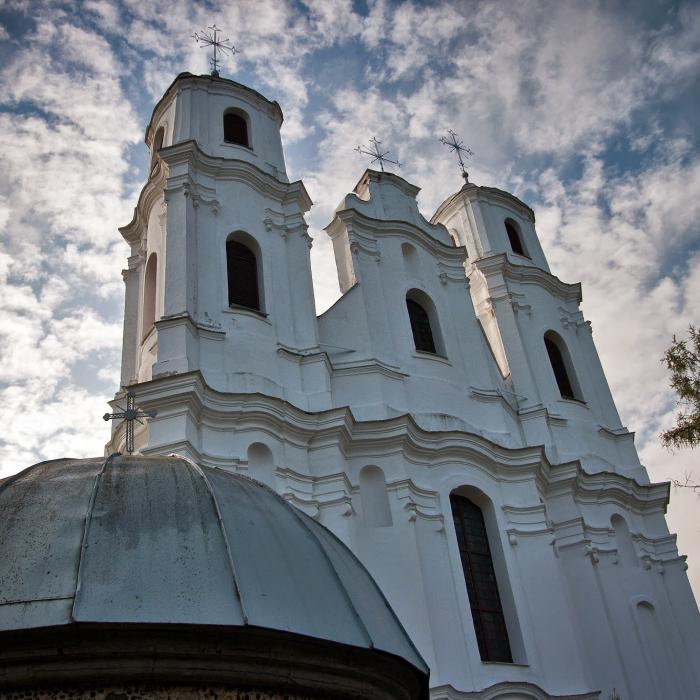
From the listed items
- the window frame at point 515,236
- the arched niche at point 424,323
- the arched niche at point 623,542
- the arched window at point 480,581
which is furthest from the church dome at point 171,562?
the window frame at point 515,236

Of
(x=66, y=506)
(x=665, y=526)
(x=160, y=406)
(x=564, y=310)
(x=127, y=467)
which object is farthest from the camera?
(x=564, y=310)

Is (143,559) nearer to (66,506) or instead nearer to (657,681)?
(66,506)

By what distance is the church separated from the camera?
18.5ft

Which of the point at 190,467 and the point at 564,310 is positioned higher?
the point at 564,310

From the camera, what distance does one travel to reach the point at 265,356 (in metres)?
16.2

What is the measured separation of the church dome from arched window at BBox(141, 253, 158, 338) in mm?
11477

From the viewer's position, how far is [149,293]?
18.2 m

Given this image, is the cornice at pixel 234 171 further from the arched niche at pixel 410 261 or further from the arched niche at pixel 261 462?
the arched niche at pixel 261 462

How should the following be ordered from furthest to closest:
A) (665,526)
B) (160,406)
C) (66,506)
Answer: (665,526) → (160,406) → (66,506)

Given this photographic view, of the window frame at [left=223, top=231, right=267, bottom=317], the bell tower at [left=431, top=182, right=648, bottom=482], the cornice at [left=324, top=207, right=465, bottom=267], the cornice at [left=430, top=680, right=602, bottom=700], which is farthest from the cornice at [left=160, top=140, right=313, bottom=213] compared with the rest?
the cornice at [left=430, top=680, right=602, bottom=700]

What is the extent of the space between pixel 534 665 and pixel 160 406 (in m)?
7.61

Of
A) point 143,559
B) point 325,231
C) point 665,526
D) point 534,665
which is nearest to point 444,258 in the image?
point 325,231

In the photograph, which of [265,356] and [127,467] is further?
[265,356]

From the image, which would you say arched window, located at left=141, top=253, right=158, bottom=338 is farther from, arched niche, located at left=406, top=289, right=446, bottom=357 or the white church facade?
arched niche, located at left=406, top=289, right=446, bottom=357
